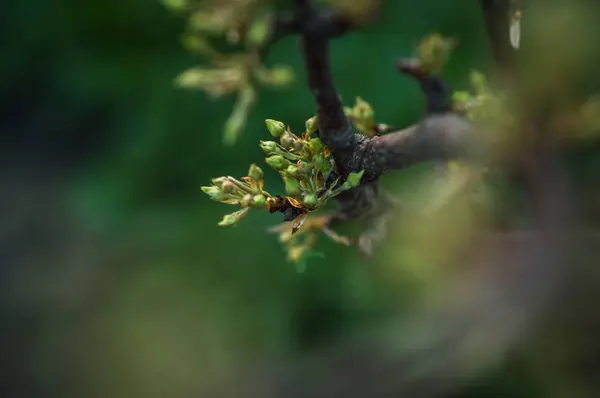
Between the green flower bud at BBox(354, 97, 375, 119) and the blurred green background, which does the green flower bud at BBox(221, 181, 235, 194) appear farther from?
the blurred green background

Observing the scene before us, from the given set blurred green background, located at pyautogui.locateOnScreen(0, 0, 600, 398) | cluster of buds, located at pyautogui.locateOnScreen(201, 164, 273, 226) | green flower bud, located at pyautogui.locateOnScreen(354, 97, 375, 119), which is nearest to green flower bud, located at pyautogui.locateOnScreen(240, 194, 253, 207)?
cluster of buds, located at pyautogui.locateOnScreen(201, 164, 273, 226)

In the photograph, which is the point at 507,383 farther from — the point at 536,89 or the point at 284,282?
the point at 536,89

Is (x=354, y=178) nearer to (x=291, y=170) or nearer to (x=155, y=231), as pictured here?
(x=291, y=170)

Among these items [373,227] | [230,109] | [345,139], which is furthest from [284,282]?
[345,139]

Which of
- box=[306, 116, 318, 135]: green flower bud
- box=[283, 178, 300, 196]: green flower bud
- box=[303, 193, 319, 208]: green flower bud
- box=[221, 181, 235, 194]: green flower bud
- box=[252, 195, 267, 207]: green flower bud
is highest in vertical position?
box=[306, 116, 318, 135]: green flower bud

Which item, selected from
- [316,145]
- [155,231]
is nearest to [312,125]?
[316,145]

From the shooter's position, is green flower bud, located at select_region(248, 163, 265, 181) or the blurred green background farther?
the blurred green background

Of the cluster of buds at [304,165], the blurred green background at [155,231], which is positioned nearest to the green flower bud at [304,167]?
the cluster of buds at [304,165]
